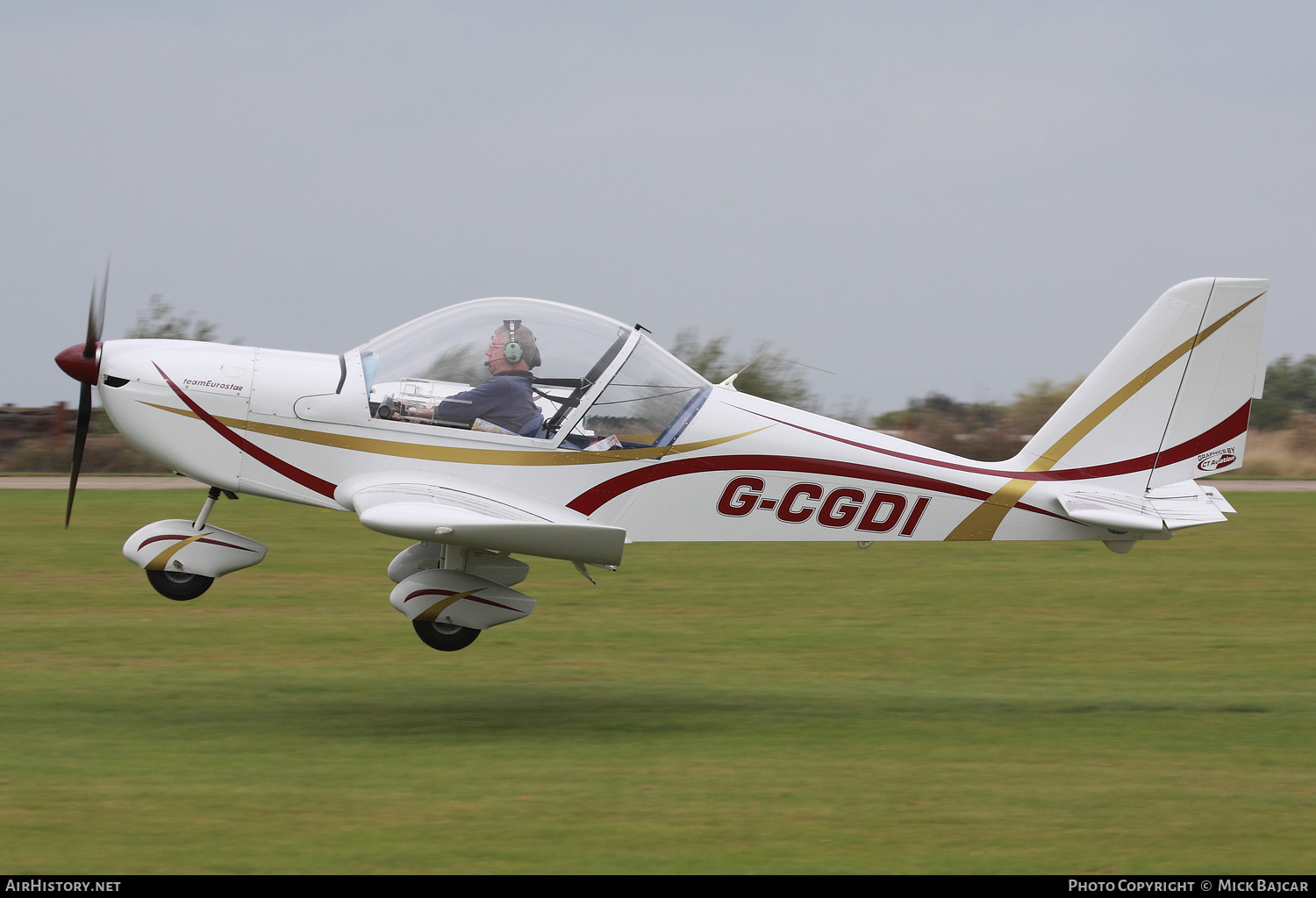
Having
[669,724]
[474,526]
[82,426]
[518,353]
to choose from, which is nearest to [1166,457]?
[669,724]

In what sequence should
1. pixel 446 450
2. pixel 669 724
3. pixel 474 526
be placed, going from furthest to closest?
pixel 669 724 < pixel 446 450 < pixel 474 526

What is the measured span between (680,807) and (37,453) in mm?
21827

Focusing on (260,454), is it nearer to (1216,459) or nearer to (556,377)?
(556,377)

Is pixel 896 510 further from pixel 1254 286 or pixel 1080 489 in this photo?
pixel 1254 286

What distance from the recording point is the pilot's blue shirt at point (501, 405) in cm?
800

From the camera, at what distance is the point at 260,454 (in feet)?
26.7

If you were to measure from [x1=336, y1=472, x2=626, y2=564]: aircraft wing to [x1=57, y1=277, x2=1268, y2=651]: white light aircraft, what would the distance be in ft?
0.20

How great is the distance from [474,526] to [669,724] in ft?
6.56

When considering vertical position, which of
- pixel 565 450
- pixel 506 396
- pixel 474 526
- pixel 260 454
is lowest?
pixel 260 454

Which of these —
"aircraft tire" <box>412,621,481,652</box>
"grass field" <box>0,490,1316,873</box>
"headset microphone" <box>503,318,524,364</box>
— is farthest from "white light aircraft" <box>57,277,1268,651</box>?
"grass field" <box>0,490,1316,873</box>

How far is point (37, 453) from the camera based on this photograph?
24.4 meters

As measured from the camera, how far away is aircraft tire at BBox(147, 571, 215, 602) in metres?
8.22

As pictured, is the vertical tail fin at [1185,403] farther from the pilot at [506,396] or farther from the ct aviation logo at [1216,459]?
the pilot at [506,396]
